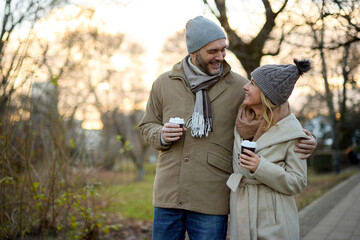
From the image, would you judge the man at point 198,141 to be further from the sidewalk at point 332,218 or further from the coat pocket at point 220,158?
the sidewalk at point 332,218

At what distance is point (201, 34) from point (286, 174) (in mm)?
1147

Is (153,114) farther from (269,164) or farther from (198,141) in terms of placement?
(269,164)

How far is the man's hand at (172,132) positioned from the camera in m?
2.46

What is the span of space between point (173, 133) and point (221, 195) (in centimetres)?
57

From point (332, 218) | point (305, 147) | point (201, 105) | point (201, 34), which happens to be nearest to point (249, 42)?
point (332, 218)

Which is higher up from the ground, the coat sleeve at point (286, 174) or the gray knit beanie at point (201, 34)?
the gray knit beanie at point (201, 34)

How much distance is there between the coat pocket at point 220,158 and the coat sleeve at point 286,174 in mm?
314

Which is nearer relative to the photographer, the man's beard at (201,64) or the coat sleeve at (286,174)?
the coat sleeve at (286,174)

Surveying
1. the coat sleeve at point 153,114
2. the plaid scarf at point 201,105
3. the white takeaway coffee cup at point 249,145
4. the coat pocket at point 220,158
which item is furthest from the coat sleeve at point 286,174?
the coat sleeve at point 153,114

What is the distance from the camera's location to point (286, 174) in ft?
7.60

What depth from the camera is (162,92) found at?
111 inches

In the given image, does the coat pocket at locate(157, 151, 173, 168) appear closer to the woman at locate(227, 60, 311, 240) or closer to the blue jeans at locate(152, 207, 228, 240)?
the blue jeans at locate(152, 207, 228, 240)

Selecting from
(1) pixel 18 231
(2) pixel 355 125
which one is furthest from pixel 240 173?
(2) pixel 355 125

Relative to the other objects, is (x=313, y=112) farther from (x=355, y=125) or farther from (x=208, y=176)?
(x=208, y=176)
